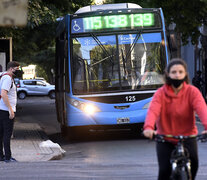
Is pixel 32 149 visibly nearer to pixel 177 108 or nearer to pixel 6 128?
pixel 6 128

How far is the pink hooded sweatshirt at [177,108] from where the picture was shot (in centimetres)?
525

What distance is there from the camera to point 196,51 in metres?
35.3

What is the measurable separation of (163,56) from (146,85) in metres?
0.80

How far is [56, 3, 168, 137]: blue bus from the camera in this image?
1406cm

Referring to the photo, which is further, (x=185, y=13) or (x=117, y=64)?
(x=185, y=13)

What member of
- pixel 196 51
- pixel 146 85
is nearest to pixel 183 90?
pixel 146 85

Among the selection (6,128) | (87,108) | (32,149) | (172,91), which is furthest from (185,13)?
(172,91)

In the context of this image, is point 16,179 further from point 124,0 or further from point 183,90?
point 124,0

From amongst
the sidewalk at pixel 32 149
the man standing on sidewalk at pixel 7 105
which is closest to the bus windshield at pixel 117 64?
the sidewalk at pixel 32 149

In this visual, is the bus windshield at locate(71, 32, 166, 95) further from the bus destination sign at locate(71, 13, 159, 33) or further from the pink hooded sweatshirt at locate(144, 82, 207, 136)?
the pink hooded sweatshirt at locate(144, 82, 207, 136)

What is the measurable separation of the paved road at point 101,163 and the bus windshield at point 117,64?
1.37 meters

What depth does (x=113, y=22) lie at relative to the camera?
47.6 feet

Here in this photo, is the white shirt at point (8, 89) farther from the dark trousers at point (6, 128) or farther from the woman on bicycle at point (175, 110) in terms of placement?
the woman on bicycle at point (175, 110)

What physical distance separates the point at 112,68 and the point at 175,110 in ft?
29.4
